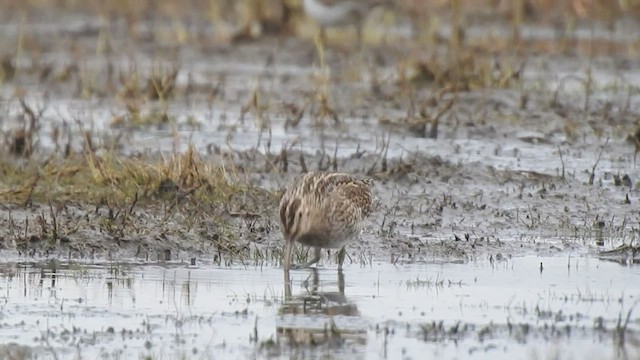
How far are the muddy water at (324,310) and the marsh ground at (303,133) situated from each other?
0.82ft

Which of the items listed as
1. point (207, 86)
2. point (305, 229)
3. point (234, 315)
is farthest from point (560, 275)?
point (207, 86)

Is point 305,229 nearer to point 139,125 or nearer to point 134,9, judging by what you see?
point 139,125

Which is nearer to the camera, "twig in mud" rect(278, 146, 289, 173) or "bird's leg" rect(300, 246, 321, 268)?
"bird's leg" rect(300, 246, 321, 268)

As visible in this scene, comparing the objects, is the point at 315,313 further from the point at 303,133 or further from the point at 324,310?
the point at 303,133

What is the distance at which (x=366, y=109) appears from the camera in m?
15.0

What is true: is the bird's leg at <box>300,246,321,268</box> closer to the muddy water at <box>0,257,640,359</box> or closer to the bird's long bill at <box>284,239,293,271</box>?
the muddy water at <box>0,257,640,359</box>

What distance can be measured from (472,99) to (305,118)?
168 cm

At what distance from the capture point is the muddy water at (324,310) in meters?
6.69

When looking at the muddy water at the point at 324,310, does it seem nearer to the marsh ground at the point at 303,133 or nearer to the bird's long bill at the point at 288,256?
the bird's long bill at the point at 288,256

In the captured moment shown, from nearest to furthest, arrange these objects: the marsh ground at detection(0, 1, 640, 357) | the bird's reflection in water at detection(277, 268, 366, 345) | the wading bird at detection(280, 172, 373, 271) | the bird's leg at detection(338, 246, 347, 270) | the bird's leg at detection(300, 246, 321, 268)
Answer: the bird's reflection in water at detection(277, 268, 366, 345)
the wading bird at detection(280, 172, 373, 271)
the bird's leg at detection(300, 246, 321, 268)
the bird's leg at detection(338, 246, 347, 270)
the marsh ground at detection(0, 1, 640, 357)

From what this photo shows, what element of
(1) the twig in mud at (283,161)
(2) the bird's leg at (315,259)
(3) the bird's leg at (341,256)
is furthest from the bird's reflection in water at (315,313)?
(1) the twig in mud at (283,161)

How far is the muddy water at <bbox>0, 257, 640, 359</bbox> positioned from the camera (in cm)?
669

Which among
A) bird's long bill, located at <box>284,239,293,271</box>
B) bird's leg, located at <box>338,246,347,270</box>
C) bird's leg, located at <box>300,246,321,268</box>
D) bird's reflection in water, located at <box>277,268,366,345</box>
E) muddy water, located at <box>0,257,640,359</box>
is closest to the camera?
muddy water, located at <box>0,257,640,359</box>

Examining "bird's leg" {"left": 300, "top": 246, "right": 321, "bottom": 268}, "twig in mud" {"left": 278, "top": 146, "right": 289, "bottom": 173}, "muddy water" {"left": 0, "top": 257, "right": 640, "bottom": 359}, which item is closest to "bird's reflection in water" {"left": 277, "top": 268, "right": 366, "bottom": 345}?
"muddy water" {"left": 0, "top": 257, "right": 640, "bottom": 359}
